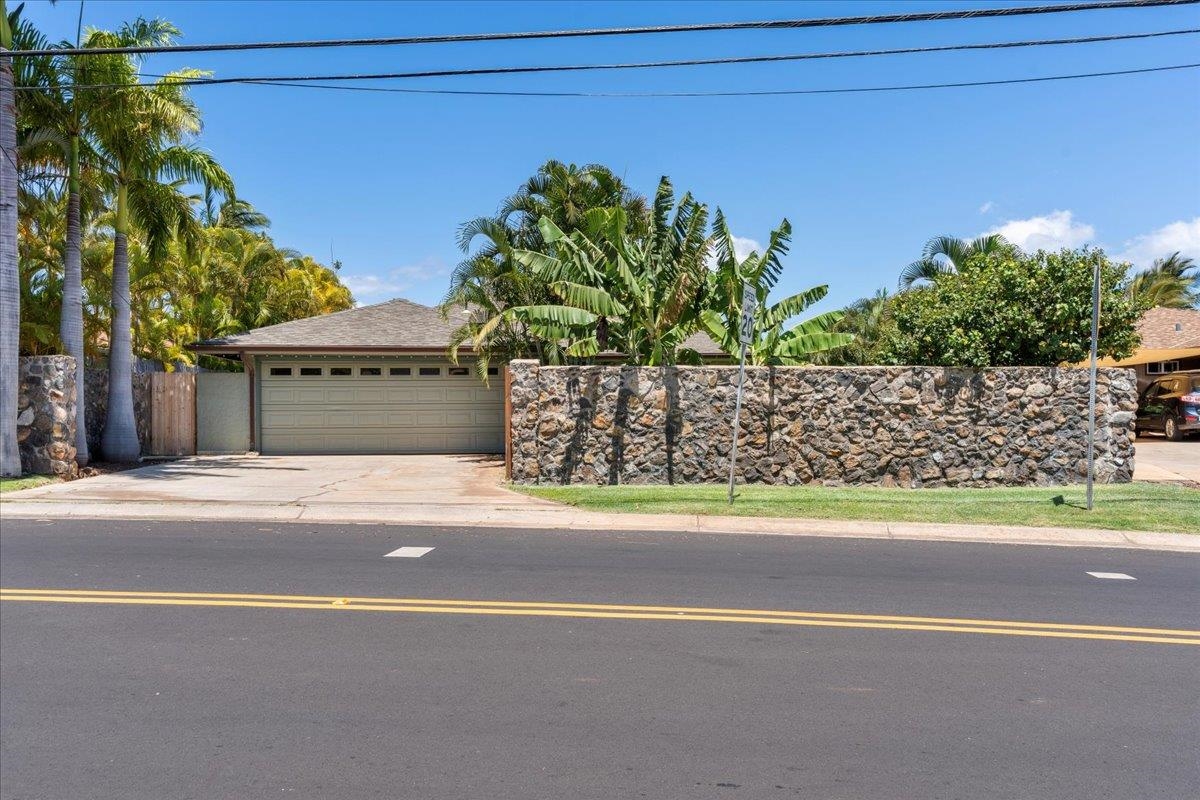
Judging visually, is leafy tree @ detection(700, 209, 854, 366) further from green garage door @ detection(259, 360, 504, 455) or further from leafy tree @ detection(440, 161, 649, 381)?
green garage door @ detection(259, 360, 504, 455)

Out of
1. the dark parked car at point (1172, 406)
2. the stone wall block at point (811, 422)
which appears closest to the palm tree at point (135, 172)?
the stone wall block at point (811, 422)

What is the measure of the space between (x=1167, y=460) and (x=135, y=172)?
2329cm

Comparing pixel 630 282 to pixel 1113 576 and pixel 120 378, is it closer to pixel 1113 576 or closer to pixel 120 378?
pixel 1113 576

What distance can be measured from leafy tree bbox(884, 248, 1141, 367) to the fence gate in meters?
17.0

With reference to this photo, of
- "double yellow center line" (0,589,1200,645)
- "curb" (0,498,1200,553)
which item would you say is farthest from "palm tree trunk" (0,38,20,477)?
"double yellow center line" (0,589,1200,645)

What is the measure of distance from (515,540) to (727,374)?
6856mm

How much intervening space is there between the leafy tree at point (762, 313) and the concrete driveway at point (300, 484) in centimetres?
526

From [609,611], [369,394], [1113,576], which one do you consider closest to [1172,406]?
[1113,576]

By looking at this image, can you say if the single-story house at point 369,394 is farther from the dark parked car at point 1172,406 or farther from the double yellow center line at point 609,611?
the double yellow center line at point 609,611

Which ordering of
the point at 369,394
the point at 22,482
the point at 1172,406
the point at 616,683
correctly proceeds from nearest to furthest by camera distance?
the point at 616,683 < the point at 22,482 < the point at 369,394 < the point at 1172,406

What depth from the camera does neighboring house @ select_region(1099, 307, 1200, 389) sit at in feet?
95.4

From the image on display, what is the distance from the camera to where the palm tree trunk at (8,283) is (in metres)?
15.4

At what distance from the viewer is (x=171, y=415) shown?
21.6 metres

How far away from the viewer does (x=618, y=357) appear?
21.2m
